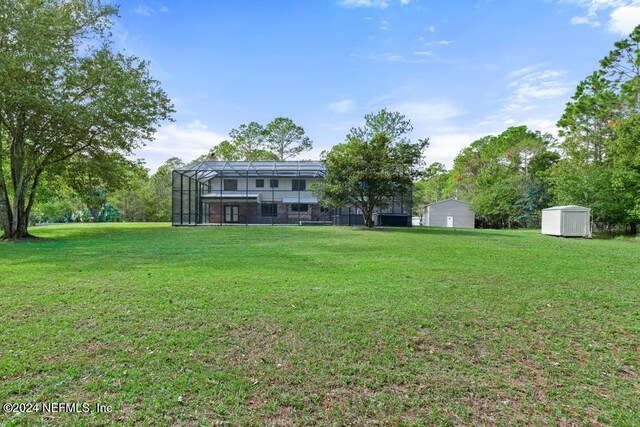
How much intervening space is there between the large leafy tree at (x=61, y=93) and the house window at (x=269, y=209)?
14275mm

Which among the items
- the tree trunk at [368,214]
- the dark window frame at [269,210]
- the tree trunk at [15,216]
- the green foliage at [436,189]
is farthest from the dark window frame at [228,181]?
the green foliage at [436,189]

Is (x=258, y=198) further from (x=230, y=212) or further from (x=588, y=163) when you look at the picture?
(x=588, y=163)

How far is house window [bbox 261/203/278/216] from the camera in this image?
3016 cm

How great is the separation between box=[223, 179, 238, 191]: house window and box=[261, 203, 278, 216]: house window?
10.9ft

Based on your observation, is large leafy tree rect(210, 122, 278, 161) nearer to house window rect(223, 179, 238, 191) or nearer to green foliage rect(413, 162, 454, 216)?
house window rect(223, 179, 238, 191)

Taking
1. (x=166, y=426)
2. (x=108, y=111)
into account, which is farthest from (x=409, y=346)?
(x=108, y=111)

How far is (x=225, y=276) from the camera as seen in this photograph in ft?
19.3

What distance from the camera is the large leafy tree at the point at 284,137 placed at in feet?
144

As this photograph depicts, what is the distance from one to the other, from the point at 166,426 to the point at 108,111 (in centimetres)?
1501

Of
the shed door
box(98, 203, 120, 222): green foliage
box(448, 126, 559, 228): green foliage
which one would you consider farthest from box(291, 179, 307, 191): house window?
box(98, 203, 120, 222): green foliage

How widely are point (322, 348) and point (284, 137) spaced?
4289 centimetres

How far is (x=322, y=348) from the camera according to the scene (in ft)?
10.2

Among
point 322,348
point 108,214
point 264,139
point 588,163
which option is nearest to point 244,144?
point 264,139

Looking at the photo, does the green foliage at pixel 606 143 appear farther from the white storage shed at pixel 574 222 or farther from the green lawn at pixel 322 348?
the green lawn at pixel 322 348
